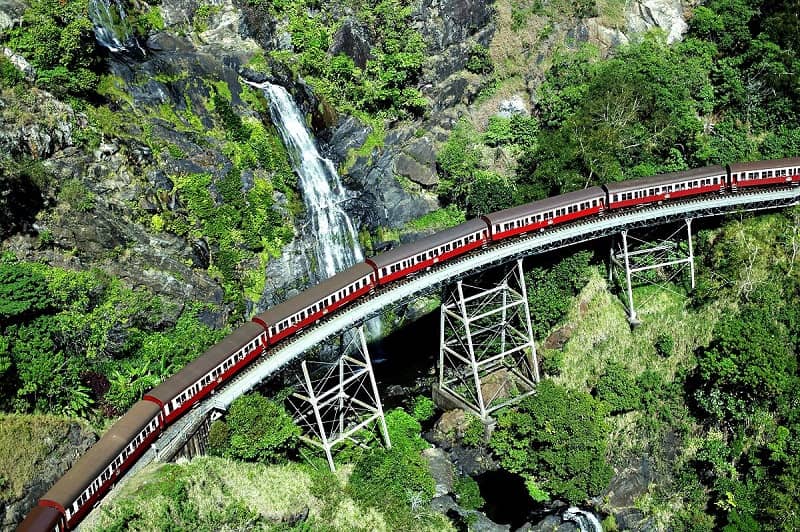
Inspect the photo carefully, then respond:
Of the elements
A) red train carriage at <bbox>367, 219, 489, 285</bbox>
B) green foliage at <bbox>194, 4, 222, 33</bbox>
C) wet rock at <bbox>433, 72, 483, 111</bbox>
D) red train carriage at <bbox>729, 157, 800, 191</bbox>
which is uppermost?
green foliage at <bbox>194, 4, 222, 33</bbox>

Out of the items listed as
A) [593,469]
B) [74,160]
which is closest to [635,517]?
[593,469]

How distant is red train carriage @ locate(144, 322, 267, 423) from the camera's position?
118 feet

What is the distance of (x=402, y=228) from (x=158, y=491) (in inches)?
1216

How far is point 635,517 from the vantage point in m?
40.8

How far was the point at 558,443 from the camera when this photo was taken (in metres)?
38.6

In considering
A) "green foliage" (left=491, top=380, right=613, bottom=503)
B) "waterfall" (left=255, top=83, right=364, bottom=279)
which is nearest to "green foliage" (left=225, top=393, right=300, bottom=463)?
"green foliage" (left=491, top=380, right=613, bottom=503)

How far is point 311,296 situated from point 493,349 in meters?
15.0

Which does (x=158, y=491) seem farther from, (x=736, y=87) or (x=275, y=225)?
(x=736, y=87)

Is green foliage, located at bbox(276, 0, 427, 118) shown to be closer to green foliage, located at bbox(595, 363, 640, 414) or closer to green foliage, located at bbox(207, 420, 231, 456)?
green foliage, located at bbox(595, 363, 640, 414)

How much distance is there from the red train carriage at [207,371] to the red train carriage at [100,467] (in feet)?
2.84

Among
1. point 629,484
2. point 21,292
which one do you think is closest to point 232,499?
point 21,292

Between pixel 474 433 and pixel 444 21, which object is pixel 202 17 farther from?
pixel 474 433

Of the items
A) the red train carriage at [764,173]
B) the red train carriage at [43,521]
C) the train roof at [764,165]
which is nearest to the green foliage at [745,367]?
the red train carriage at [764,173]

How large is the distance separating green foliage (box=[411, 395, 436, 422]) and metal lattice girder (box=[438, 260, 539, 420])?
4.64ft
